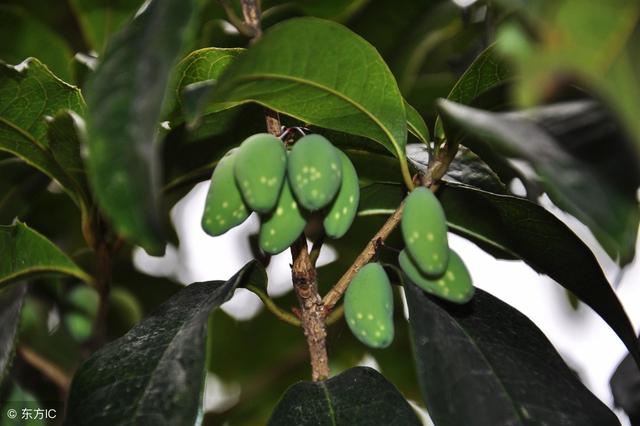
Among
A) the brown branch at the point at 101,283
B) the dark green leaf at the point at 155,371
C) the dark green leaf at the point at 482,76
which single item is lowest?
the brown branch at the point at 101,283

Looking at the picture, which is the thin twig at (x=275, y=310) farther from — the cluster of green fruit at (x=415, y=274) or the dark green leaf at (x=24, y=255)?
the dark green leaf at (x=24, y=255)

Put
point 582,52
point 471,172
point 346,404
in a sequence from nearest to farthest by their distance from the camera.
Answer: point 582,52, point 346,404, point 471,172

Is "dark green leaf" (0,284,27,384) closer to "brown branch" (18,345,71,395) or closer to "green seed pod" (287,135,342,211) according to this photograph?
"brown branch" (18,345,71,395)

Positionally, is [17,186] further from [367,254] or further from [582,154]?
[582,154]

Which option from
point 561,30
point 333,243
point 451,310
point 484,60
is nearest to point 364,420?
point 451,310

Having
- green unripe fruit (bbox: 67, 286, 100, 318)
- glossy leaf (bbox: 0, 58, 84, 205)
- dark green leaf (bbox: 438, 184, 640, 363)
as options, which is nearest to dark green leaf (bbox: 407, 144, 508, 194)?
dark green leaf (bbox: 438, 184, 640, 363)

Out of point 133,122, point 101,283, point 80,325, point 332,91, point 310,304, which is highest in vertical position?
point 133,122

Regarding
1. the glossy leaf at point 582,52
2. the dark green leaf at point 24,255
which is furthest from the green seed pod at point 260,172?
the dark green leaf at point 24,255

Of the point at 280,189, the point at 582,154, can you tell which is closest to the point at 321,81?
the point at 280,189

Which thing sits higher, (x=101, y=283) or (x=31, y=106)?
(x=31, y=106)
